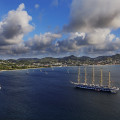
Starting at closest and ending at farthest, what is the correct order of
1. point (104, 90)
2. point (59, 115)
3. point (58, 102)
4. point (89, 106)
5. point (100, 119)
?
point (100, 119)
point (59, 115)
point (89, 106)
point (58, 102)
point (104, 90)

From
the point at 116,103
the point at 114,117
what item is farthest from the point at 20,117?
the point at 116,103

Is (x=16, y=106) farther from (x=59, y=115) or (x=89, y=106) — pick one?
(x=89, y=106)

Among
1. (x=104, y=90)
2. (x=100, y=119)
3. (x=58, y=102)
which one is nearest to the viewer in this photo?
(x=100, y=119)

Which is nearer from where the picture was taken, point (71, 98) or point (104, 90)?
point (71, 98)

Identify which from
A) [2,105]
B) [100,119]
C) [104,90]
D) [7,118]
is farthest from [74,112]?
[104,90]

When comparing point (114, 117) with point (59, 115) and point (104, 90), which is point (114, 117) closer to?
point (59, 115)

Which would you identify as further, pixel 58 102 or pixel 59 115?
pixel 58 102

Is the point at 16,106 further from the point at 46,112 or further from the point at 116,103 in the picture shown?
the point at 116,103

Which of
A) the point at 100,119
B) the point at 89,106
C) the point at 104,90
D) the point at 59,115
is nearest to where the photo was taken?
the point at 100,119

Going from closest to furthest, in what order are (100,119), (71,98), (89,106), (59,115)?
1. (100,119)
2. (59,115)
3. (89,106)
4. (71,98)
